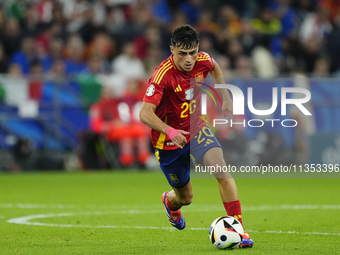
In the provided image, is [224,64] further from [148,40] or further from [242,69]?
[148,40]

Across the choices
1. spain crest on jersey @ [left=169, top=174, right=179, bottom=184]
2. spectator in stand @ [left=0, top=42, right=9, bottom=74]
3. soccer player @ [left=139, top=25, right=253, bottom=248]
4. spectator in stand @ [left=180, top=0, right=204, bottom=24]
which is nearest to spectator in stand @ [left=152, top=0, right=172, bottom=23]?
spectator in stand @ [left=180, top=0, right=204, bottom=24]

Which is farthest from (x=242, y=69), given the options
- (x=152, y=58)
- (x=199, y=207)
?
(x=199, y=207)

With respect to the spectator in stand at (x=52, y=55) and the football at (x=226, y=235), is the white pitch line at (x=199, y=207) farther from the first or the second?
the spectator in stand at (x=52, y=55)

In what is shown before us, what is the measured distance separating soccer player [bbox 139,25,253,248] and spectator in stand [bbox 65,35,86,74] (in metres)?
10.0

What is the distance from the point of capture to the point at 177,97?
6.47 metres

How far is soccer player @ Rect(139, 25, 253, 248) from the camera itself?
616 cm

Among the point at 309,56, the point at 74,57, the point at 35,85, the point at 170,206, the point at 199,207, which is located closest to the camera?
the point at 170,206

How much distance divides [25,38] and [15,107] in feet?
8.40

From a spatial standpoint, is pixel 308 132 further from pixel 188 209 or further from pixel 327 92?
pixel 188 209

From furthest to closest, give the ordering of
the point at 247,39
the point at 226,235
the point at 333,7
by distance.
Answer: the point at 333,7 → the point at 247,39 → the point at 226,235

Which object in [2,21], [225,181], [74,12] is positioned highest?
[74,12]

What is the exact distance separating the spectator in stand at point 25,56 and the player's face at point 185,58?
10797 mm

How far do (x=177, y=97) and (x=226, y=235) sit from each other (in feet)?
5.03

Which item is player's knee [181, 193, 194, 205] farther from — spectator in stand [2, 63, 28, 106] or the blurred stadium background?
spectator in stand [2, 63, 28, 106]
